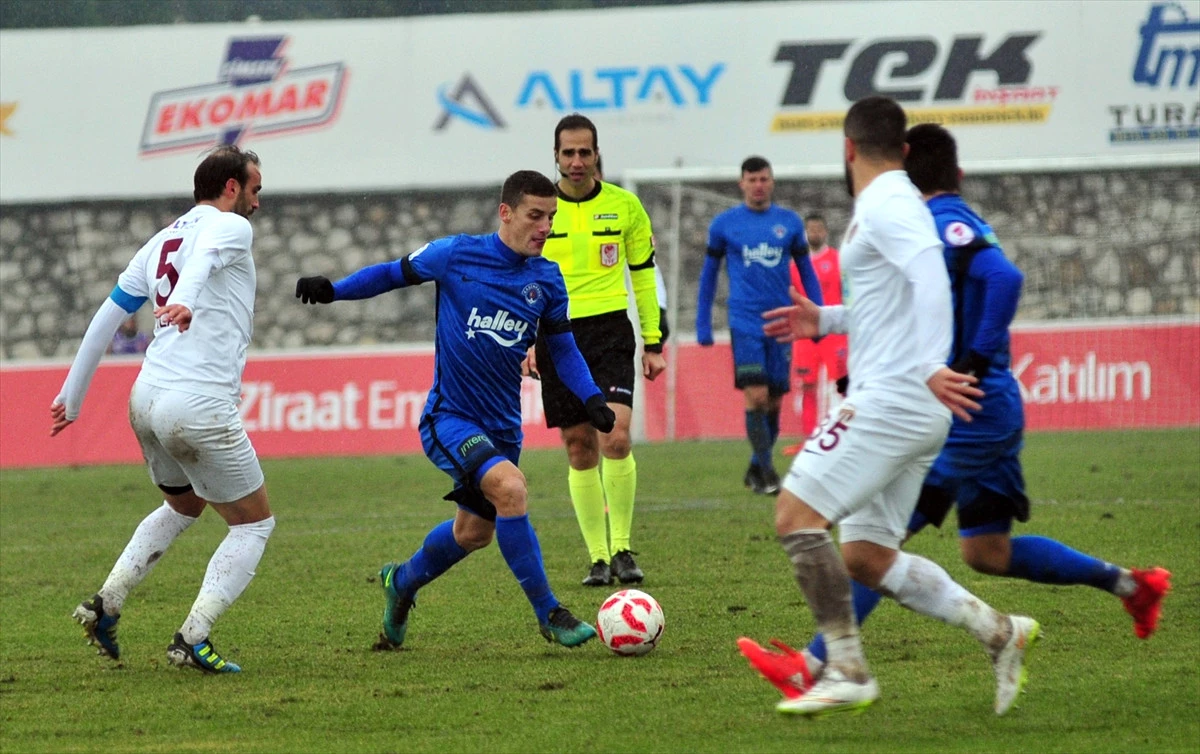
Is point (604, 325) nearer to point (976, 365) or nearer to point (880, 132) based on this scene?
point (976, 365)

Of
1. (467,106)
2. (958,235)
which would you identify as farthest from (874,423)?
(467,106)

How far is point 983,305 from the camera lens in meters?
5.42

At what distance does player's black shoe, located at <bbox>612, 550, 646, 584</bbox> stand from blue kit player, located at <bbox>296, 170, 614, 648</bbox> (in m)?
1.76

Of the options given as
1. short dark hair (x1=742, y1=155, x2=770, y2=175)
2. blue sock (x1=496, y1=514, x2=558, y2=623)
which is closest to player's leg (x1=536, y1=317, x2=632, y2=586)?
blue sock (x1=496, y1=514, x2=558, y2=623)

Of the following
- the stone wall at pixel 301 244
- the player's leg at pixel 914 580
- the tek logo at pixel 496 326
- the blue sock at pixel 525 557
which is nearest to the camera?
the player's leg at pixel 914 580

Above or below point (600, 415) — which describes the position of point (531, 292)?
above

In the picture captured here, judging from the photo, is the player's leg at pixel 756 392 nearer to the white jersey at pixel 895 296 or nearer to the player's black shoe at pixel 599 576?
the player's black shoe at pixel 599 576

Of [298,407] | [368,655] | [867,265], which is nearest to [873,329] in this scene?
[867,265]

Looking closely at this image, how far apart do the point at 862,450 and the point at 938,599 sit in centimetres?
65

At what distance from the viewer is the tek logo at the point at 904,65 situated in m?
22.4

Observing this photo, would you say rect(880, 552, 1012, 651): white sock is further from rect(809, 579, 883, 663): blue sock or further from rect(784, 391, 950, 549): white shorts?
rect(784, 391, 950, 549): white shorts

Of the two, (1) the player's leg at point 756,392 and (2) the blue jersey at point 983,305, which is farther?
(1) the player's leg at point 756,392

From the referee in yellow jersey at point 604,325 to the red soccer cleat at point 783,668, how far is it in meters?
3.37

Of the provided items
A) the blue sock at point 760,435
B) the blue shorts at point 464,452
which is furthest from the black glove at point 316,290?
the blue sock at point 760,435
